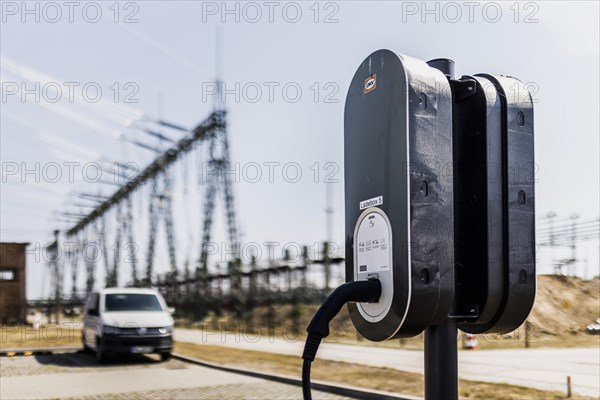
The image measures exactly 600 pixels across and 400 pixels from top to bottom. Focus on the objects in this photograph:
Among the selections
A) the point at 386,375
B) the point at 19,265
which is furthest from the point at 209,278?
the point at 386,375

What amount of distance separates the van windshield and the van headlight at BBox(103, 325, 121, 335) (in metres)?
0.84

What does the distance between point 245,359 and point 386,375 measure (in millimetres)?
4849

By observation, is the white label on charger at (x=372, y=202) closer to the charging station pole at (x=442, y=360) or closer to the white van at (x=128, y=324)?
the charging station pole at (x=442, y=360)

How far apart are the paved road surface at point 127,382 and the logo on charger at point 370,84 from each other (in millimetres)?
8760

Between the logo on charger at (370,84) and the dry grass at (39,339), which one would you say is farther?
the dry grass at (39,339)

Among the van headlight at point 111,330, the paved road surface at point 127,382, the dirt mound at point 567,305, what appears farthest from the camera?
the dirt mound at point 567,305

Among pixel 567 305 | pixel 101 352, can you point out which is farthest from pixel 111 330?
pixel 567 305

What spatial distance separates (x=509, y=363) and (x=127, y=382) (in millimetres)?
7886

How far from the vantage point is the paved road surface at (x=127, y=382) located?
1061 cm

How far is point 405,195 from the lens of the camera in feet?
5.56

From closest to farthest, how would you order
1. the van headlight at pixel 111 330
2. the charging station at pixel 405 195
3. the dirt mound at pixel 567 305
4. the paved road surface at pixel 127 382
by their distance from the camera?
the charging station at pixel 405 195 < the paved road surface at pixel 127 382 < the van headlight at pixel 111 330 < the dirt mound at pixel 567 305

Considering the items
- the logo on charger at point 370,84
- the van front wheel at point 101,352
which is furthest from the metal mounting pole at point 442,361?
the van front wheel at point 101,352

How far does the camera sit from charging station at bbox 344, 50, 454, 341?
1.70 meters

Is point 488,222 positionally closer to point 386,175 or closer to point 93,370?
point 386,175
